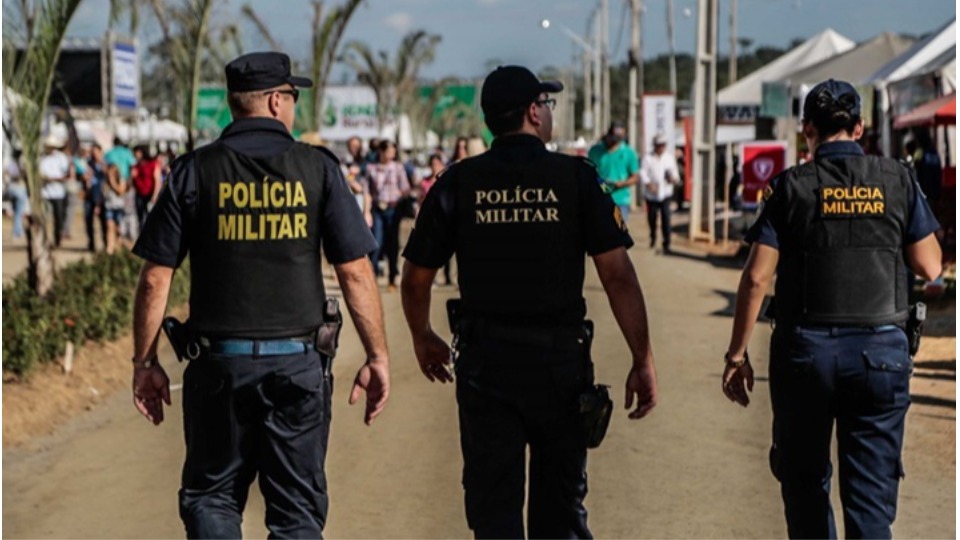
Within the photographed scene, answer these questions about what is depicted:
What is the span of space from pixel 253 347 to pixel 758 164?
63.9 feet

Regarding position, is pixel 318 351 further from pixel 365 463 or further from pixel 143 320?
pixel 365 463

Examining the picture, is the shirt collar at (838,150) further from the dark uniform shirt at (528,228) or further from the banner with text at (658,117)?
the banner with text at (658,117)

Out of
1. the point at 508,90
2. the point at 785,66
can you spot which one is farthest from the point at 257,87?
the point at 785,66

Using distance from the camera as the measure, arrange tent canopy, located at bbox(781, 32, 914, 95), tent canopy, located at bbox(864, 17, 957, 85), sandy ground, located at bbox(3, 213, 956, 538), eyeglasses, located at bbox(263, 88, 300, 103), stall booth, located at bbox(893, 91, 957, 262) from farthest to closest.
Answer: tent canopy, located at bbox(781, 32, 914, 95)
tent canopy, located at bbox(864, 17, 957, 85)
stall booth, located at bbox(893, 91, 957, 262)
sandy ground, located at bbox(3, 213, 956, 538)
eyeglasses, located at bbox(263, 88, 300, 103)

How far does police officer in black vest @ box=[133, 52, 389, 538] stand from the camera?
577 centimetres

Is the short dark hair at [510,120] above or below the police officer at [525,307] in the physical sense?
above

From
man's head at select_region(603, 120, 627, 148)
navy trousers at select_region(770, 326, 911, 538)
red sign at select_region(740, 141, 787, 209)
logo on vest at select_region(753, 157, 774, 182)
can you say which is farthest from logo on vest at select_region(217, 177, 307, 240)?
logo on vest at select_region(753, 157, 774, 182)

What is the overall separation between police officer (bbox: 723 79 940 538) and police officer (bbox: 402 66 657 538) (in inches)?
24.8

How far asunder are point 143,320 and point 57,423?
5.69 meters

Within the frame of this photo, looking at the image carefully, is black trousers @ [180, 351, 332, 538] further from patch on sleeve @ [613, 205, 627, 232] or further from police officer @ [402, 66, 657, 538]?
patch on sleeve @ [613, 205, 627, 232]

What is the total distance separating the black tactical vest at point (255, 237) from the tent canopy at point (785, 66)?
28.3 meters

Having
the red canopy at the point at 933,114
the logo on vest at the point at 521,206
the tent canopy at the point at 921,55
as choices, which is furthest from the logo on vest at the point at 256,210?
the tent canopy at the point at 921,55

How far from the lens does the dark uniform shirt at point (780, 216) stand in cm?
619

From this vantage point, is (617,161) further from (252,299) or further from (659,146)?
(252,299)
